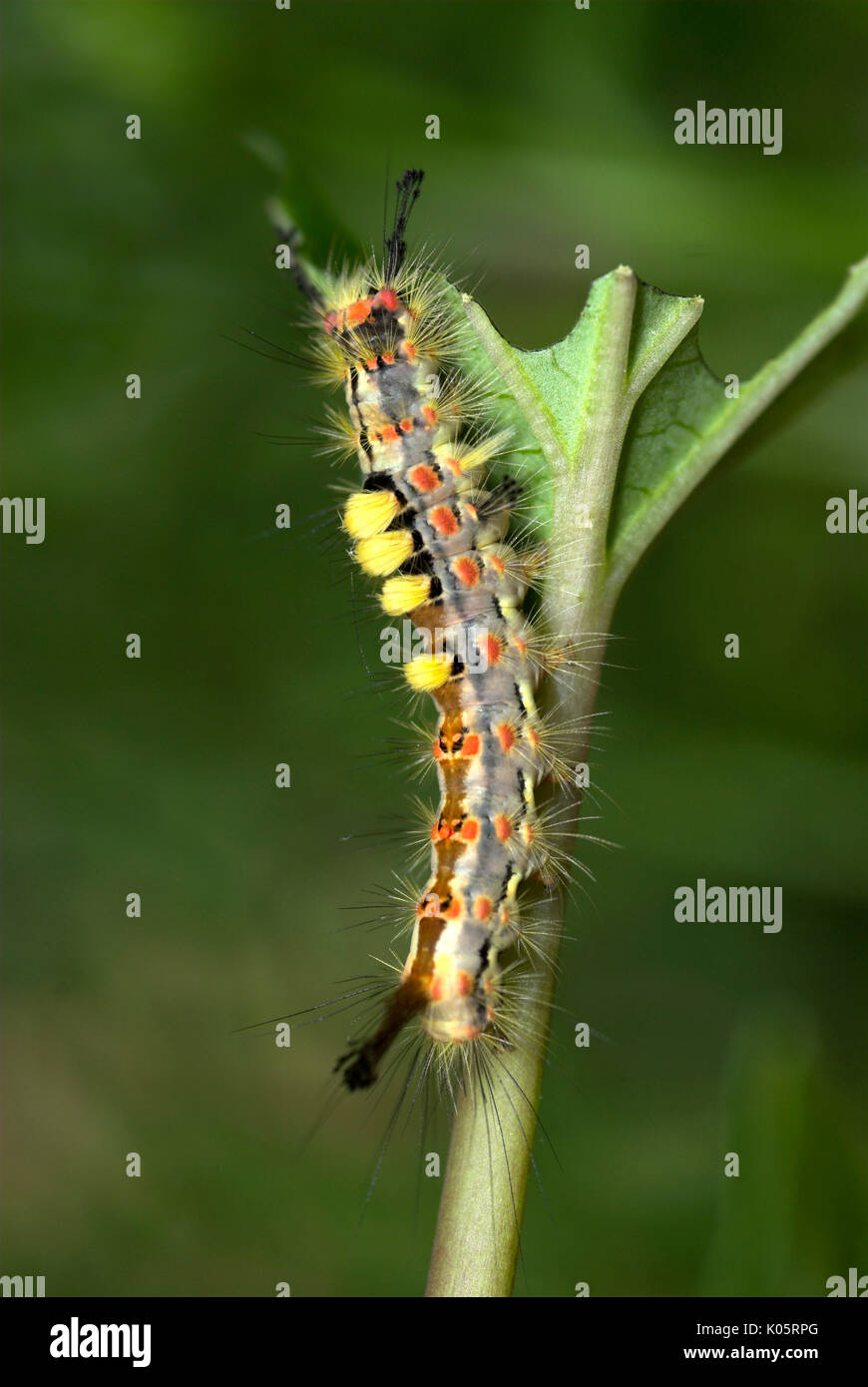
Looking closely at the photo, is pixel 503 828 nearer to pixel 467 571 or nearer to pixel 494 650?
pixel 494 650

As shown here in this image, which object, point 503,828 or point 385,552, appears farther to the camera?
point 385,552

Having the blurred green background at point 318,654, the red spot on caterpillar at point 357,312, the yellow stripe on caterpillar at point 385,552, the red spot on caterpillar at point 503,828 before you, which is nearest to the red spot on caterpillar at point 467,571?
the yellow stripe on caterpillar at point 385,552

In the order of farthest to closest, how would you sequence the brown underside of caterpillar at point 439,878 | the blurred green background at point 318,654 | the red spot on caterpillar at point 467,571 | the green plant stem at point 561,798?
the blurred green background at point 318,654
the red spot on caterpillar at point 467,571
the brown underside of caterpillar at point 439,878
the green plant stem at point 561,798

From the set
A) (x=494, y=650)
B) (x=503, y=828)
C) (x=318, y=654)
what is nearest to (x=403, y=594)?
(x=494, y=650)

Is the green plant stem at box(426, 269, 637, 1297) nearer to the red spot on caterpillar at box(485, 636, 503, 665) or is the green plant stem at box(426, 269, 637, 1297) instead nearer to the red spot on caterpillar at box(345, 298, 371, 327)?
the red spot on caterpillar at box(485, 636, 503, 665)

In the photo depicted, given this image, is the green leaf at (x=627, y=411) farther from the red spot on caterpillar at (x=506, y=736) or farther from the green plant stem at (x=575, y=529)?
the red spot on caterpillar at (x=506, y=736)
